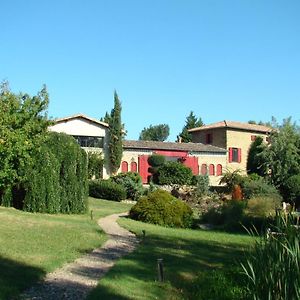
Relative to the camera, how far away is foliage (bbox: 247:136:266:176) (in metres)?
51.6

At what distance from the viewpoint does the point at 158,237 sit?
653 inches

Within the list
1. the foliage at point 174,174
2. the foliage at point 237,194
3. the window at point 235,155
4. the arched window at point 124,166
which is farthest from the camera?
the window at point 235,155

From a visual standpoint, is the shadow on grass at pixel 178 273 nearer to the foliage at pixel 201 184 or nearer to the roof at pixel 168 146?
the foliage at pixel 201 184

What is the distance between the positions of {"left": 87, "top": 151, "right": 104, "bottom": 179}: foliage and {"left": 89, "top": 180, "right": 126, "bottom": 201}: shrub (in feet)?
28.7

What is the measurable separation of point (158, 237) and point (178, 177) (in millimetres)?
30875

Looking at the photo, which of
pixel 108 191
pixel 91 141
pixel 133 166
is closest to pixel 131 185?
pixel 108 191

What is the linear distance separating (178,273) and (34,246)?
3.93 meters

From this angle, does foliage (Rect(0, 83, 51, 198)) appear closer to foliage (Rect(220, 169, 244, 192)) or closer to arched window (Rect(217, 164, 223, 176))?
foliage (Rect(220, 169, 244, 192))

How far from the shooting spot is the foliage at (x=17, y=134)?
867 inches

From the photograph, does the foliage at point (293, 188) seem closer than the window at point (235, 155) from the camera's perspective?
Yes

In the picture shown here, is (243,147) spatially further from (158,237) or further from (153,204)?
(158,237)

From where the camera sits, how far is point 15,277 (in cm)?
920

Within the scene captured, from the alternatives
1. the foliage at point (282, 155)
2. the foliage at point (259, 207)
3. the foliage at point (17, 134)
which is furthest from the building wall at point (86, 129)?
the foliage at point (259, 207)

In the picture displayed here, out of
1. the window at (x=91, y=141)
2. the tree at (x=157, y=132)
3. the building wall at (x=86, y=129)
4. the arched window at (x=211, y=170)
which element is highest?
the tree at (x=157, y=132)
